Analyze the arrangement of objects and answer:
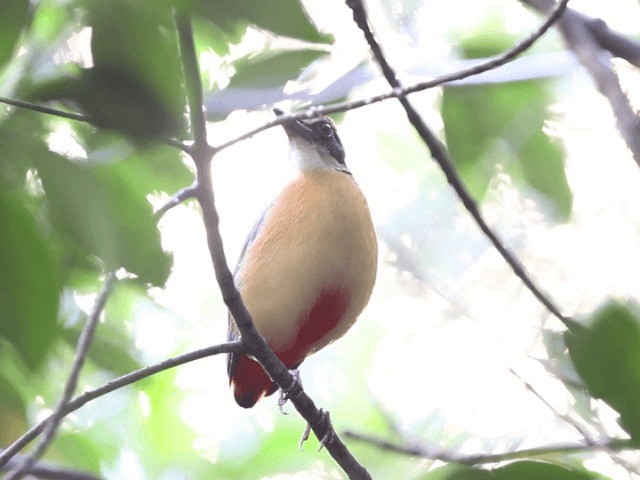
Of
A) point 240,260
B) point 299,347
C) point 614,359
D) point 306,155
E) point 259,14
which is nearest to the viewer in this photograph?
point 259,14

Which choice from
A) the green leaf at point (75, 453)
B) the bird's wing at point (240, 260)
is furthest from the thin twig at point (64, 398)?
the bird's wing at point (240, 260)

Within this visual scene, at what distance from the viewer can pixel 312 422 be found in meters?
3.66

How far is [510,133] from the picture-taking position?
2.27 metres

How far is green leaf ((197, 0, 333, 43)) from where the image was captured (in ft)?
3.78

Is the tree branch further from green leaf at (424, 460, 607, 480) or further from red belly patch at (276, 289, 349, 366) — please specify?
red belly patch at (276, 289, 349, 366)

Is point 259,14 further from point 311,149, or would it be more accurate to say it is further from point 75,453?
point 311,149

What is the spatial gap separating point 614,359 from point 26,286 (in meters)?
1.01

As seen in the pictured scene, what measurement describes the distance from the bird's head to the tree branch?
226 cm

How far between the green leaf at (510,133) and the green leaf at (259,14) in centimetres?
106

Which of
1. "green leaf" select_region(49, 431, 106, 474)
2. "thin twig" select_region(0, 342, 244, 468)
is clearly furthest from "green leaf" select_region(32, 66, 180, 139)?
"green leaf" select_region(49, 431, 106, 474)

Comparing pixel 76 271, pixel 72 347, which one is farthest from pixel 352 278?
pixel 76 271

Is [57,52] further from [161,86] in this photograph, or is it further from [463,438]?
[463,438]

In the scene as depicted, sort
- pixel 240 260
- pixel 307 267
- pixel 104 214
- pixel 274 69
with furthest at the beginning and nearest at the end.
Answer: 1. pixel 240 260
2. pixel 307 267
3. pixel 274 69
4. pixel 104 214

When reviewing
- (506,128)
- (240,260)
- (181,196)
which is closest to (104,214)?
(181,196)
